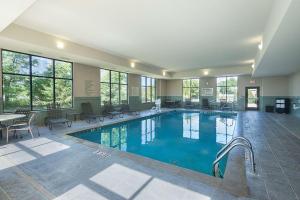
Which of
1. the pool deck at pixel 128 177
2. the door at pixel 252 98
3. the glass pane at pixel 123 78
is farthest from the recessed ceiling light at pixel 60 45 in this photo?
the door at pixel 252 98

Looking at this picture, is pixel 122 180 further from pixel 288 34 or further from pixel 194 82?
pixel 194 82

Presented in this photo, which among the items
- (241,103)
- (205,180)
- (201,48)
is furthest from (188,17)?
(241,103)

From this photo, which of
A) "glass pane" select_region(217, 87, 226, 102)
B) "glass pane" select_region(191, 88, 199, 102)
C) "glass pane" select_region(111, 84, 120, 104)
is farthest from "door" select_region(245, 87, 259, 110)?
"glass pane" select_region(111, 84, 120, 104)

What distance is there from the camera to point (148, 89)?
13.6m

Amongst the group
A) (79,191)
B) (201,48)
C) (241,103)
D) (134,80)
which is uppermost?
(201,48)

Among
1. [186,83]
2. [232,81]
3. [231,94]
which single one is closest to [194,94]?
[186,83]

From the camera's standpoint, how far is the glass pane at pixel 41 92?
6.42m

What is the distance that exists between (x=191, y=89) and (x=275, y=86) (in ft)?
19.5

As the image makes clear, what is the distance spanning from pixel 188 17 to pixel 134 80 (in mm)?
7972

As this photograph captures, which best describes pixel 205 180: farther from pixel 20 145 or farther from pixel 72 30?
pixel 72 30

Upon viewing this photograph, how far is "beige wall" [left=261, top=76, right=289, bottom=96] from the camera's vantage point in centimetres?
1067

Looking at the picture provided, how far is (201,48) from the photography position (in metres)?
6.72

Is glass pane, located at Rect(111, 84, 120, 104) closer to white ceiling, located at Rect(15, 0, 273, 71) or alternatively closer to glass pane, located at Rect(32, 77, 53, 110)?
glass pane, located at Rect(32, 77, 53, 110)

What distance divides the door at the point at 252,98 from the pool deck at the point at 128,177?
9336 mm
